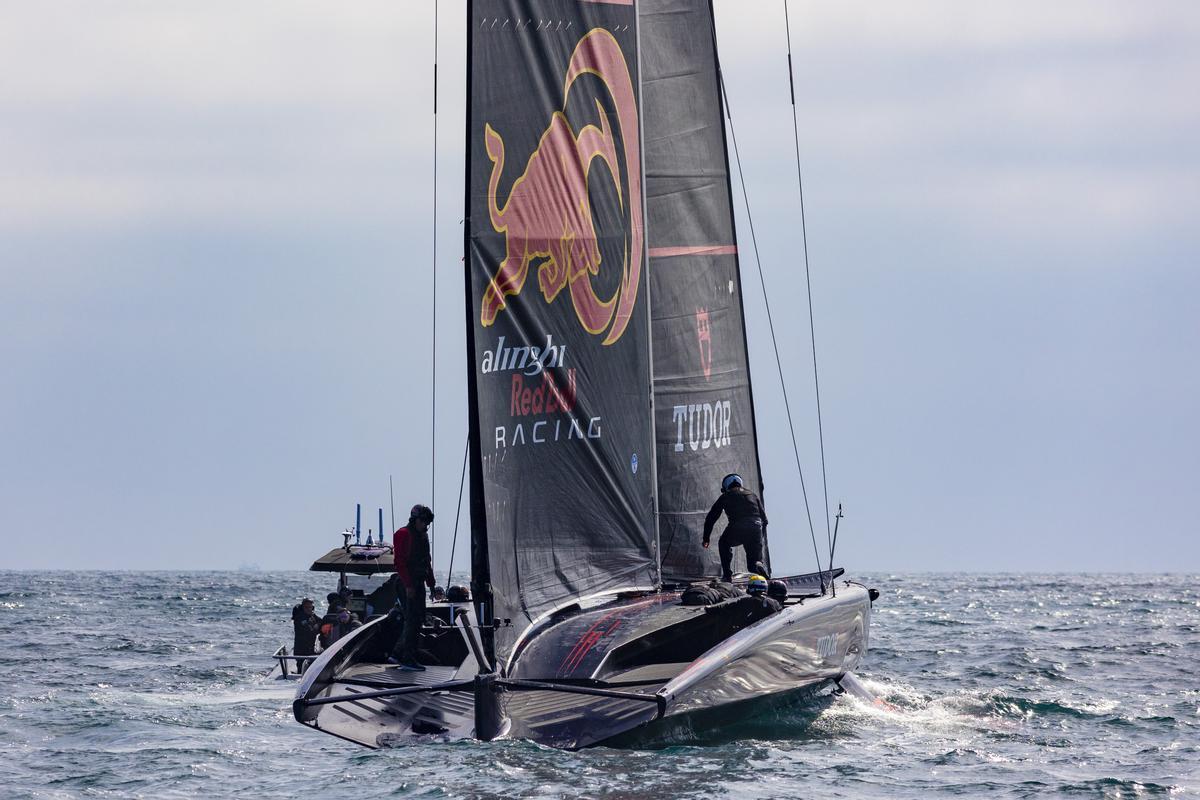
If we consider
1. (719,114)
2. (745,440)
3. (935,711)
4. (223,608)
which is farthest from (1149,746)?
(223,608)

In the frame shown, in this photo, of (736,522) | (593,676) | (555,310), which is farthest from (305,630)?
(593,676)

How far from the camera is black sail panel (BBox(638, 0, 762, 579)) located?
1897 cm

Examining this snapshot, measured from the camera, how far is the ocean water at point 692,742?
12234mm

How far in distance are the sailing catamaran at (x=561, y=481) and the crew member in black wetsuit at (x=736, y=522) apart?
2.25 feet

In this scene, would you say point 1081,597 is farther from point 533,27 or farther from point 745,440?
point 533,27

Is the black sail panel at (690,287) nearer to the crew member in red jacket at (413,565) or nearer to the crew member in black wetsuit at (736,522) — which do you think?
the crew member in black wetsuit at (736,522)

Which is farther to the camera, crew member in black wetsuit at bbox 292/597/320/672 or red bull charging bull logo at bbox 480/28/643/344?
crew member in black wetsuit at bbox 292/597/320/672

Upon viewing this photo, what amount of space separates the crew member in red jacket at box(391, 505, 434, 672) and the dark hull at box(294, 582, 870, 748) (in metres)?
0.33

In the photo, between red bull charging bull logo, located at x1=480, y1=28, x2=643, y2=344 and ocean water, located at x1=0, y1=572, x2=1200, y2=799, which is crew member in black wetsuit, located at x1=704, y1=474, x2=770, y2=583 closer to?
ocean water, located at x1=0, y1=572, x2=1200, y2=799

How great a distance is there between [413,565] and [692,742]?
9.75ft

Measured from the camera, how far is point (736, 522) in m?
17.5

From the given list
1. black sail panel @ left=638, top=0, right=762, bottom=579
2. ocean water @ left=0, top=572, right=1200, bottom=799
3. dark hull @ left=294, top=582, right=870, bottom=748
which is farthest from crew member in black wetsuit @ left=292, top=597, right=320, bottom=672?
dark hull @ left=294, top=582, right=870, bottom=748

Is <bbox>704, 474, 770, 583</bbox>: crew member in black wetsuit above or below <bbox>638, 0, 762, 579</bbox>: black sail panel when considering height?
below

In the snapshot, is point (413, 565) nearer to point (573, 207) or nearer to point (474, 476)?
point (474, 476)
